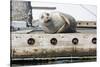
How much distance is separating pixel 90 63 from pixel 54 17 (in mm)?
785

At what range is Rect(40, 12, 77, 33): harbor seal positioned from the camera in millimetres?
2135

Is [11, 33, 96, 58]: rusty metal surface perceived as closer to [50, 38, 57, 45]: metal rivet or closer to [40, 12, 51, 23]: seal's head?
[50, 38, 57, 45]: metal rivet

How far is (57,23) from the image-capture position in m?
2.17

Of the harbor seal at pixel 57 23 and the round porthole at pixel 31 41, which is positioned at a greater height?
the harbor seal at pixel 57 23

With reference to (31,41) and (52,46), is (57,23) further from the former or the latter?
(31,41)

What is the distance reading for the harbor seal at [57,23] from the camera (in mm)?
2135

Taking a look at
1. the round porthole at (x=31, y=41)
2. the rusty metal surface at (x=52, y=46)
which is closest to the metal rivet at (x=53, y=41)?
the rusty metal surface at (x=52, y=46)

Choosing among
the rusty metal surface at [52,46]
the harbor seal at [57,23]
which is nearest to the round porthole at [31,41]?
the rusty metal surface at [52,46]

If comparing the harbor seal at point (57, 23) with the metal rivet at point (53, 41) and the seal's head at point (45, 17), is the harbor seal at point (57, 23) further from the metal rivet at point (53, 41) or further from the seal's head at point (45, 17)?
the metal rivet at point (53, 41)

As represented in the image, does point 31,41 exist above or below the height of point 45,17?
below

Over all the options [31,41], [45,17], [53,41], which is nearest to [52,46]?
[53,41]

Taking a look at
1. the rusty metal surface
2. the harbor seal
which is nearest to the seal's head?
the harbor seal

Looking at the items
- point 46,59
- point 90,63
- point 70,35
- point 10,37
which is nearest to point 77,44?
point 70,35

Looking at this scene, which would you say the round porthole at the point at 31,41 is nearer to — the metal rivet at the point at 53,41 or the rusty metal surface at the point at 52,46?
the rusty metal surface at the point at 52,46
